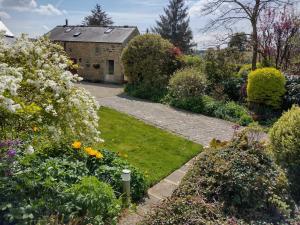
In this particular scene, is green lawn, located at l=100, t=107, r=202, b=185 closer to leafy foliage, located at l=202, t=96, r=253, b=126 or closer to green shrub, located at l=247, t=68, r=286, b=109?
leafy foliage, located at l=202, t=96, r=253, b=126

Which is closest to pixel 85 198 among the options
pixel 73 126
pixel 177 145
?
pixel 73 126

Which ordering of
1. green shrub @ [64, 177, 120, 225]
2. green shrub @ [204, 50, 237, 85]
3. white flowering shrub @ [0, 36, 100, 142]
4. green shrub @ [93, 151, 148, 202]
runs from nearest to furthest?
white flowering shrub @ [0, 36, 100, 142]
green shrub @ [64, 177, 120, 225]
green shrub @ [93, 151, 148, 202]
green shrub @ [204, 50, 237, 85]

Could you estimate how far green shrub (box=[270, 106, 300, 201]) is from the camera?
536 cm

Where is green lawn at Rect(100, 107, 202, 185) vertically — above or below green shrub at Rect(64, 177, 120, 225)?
below

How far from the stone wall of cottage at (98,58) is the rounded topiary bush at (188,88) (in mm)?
8986

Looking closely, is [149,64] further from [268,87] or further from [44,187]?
[44,187]

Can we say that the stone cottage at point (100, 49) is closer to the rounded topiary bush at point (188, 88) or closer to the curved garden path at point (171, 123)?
the curved garden path at point (171, 123)

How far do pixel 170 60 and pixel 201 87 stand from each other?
392 centimetres

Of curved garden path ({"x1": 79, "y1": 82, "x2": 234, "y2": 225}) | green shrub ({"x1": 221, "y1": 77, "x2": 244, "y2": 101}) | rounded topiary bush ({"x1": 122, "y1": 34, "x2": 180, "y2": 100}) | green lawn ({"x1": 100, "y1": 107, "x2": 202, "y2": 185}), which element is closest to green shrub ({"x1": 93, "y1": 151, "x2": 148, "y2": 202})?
curved garden path ({"x1": 79, "y1": 82, "x2": 234, "y2": 225})

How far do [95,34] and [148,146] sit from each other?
17.8m

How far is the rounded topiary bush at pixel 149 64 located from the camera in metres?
16.7

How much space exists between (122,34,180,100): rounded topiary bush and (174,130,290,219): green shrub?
38.3 feet

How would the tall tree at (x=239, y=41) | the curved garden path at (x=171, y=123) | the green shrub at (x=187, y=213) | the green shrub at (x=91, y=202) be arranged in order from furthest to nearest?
the tall tree at (x=239, y=41) → the curved garden path at (x=171, y=123) → the green shrub at (x=91, y=202) → the green shrub at (x=187, y=213)

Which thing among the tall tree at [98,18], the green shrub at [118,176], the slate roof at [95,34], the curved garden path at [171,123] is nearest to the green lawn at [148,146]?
the curved garden path at [171,123]
